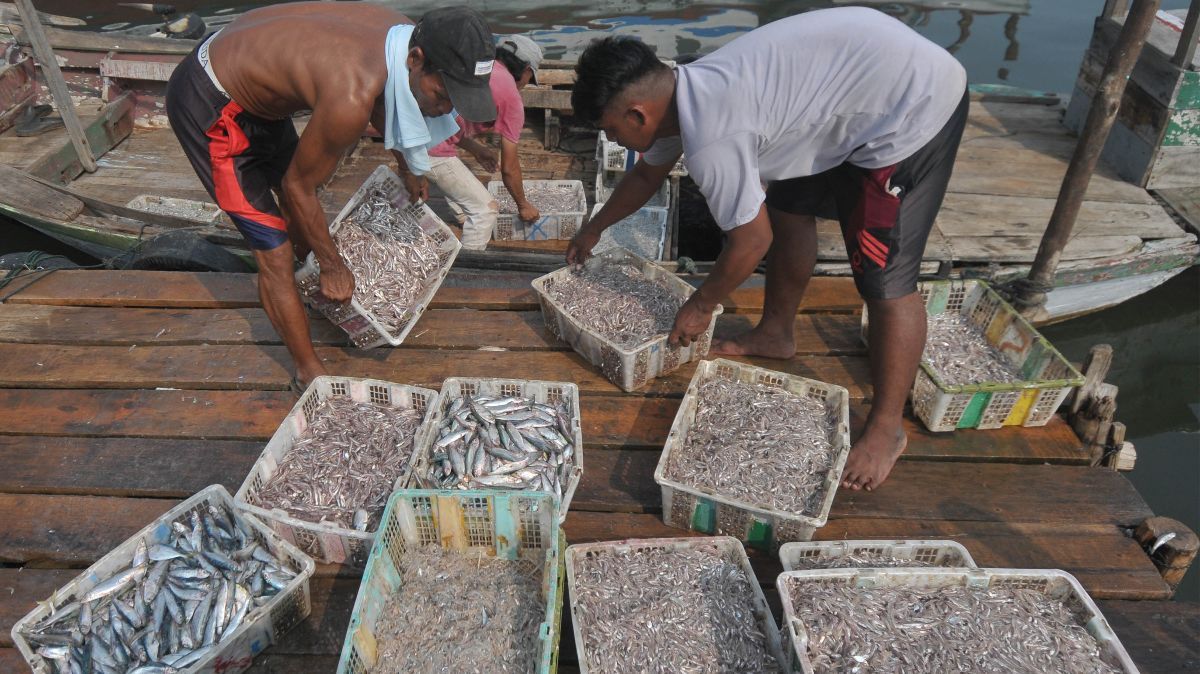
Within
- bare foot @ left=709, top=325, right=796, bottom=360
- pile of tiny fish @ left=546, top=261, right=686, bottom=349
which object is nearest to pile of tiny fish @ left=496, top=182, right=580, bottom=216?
pile of tiny fish @ left=546, top=261, right=686, bottom=349

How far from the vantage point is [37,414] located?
3.84 m

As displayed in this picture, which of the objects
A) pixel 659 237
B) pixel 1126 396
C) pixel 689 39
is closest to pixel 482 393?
pixel 659 237

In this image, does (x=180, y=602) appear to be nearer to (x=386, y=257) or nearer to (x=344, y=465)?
(x=344, y=465)

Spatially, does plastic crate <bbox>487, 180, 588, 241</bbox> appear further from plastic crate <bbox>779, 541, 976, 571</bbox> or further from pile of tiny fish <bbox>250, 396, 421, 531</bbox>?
plastic crate <bbox>779, 541, 976, 571</bbox>

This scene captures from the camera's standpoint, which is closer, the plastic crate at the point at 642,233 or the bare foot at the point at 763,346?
the bare foot at the point at 763,346

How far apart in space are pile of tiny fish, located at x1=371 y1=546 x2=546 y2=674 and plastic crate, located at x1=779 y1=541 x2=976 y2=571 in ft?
3.16

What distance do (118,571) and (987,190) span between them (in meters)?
6.96

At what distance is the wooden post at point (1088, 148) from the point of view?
3963 mm

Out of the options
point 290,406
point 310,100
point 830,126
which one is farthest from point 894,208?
point 290,406

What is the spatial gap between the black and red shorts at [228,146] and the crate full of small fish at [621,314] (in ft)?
4.67

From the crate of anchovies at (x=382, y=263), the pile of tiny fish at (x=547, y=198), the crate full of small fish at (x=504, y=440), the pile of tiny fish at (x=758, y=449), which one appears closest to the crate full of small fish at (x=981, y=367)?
the pile of tiny fish at (x=758, y=449)

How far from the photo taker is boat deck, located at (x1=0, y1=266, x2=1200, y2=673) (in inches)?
121

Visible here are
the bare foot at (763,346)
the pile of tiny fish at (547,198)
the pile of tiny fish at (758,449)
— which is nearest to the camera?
the pile of tiny fish at (758,449)

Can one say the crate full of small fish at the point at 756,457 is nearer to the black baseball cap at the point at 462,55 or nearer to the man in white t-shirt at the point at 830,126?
the man in white t-shirt at the point at 830,126
